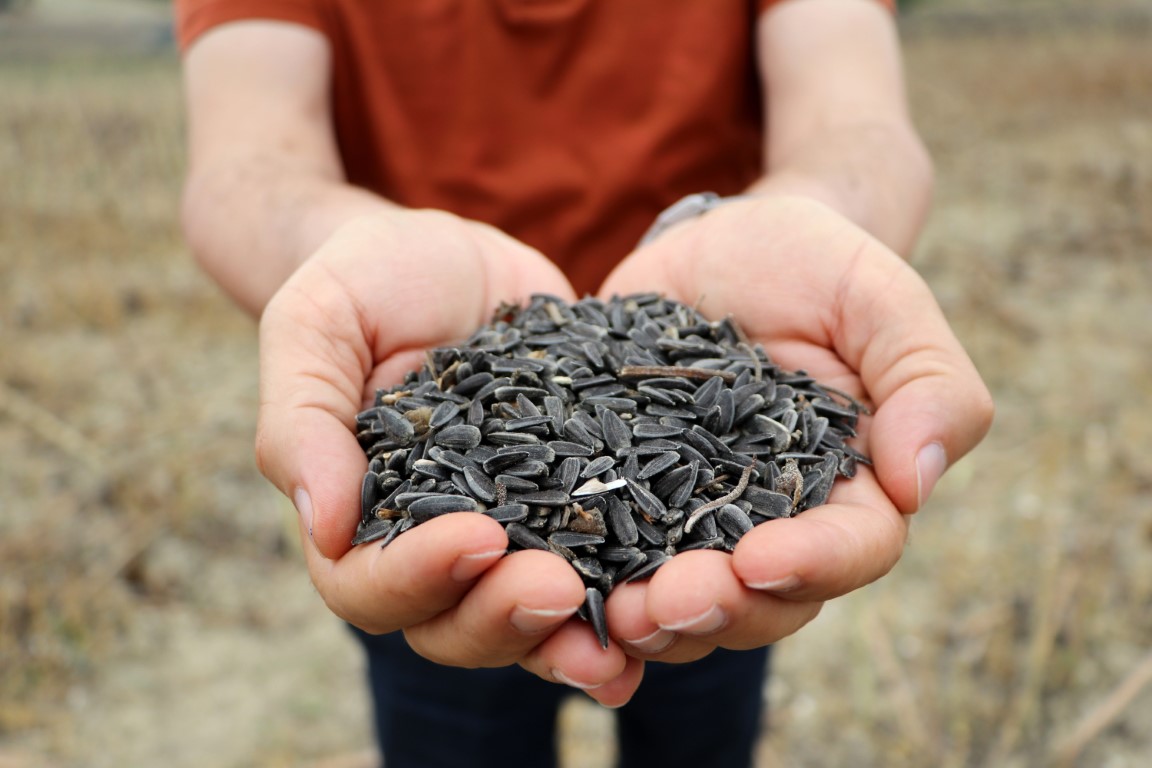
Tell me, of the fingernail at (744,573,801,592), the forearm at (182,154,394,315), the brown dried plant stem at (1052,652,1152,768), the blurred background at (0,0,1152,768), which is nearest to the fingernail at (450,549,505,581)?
the fingernail at (744,573,801,592)

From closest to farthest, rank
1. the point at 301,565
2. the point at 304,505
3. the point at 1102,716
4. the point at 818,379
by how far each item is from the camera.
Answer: the point at 304,505, the point at 818,379, the point at 1102,716, the point at 301,565

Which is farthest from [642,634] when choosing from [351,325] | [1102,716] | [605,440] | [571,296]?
[1102,716]

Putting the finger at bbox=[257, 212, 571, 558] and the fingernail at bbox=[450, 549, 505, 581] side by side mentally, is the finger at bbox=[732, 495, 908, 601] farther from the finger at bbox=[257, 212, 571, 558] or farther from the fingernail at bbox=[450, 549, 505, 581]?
the finger at bbox=[257, 212, 571, 558]

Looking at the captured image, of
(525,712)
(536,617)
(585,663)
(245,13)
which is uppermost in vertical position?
(245,13)

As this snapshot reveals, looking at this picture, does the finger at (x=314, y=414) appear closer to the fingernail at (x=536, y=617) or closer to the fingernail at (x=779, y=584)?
the fingernail at (x=536, y=617)

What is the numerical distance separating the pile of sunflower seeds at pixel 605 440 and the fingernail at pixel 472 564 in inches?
8.7

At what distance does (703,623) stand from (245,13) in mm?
2076

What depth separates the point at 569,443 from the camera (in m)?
1.86

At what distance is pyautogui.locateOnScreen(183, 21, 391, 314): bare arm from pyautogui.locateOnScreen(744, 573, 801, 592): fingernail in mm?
1428

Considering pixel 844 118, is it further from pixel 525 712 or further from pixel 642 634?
pixel 525 712

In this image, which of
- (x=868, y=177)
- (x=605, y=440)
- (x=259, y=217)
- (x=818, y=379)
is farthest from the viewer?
(x=868, y=177)

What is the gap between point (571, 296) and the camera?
2.46 metres

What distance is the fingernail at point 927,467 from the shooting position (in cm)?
163

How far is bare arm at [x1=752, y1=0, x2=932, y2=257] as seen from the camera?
2.48m
